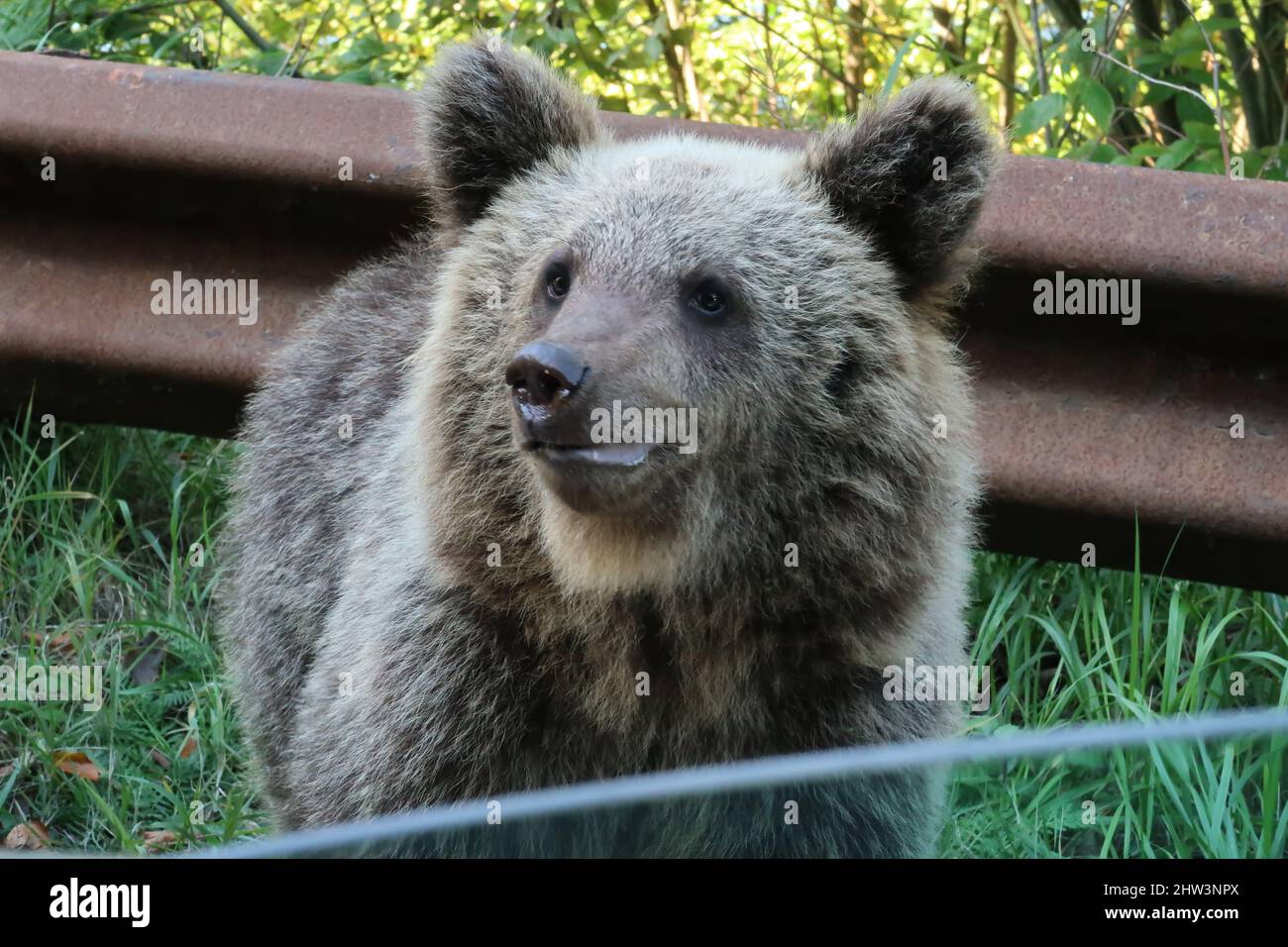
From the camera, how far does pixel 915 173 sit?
3188 mm

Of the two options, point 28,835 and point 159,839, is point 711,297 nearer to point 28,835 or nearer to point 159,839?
point 159,839

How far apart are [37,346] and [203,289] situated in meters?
0.55

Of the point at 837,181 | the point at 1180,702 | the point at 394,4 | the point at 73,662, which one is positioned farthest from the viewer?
the point at 394,4

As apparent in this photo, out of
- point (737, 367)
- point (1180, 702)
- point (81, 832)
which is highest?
point (737, 367)

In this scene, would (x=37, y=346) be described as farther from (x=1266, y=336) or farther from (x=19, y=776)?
(x=1266, y=336)

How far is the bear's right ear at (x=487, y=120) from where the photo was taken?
11.1 ft

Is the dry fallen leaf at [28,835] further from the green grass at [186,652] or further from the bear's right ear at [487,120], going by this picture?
the bear's right ear at [487,120]

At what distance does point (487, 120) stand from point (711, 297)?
0.78 m

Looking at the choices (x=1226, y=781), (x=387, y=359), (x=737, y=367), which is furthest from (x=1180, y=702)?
(x=387, y=359)

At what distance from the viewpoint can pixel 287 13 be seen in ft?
26.5

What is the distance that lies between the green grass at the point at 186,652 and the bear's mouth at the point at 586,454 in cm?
101

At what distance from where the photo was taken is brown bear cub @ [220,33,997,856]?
2.99 m

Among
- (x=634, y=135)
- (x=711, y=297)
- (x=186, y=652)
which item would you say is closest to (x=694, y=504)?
(x=711, y=297)

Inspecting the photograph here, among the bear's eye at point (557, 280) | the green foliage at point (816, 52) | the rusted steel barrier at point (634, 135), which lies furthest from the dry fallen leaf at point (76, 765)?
the green foliage at point (816, 52)
